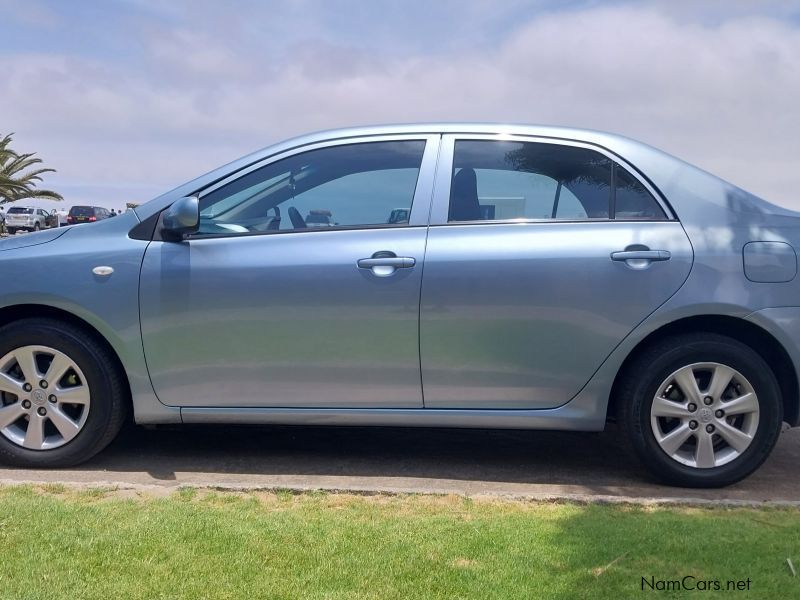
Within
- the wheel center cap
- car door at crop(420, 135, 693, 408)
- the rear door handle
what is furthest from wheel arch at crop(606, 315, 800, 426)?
the wheel center cap

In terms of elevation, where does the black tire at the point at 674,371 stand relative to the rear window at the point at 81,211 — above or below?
below

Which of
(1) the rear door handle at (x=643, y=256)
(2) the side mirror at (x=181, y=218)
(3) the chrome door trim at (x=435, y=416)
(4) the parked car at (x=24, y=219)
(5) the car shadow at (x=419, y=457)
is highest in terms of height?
(4) the parked car at (x=24, y=219)

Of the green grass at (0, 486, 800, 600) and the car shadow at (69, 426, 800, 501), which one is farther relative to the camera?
the car shadow at (69, 426, 800, 501)

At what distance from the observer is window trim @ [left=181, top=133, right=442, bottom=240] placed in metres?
3.99

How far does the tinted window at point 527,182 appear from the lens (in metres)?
4.00

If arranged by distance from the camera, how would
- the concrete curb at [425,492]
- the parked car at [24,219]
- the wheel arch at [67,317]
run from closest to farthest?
the concrete curb at [425,492], the wheel arch at [67,317], the parked car at [24,219]

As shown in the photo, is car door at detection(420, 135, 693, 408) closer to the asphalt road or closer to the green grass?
the asphalt road

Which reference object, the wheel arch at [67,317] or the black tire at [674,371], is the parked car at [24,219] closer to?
the wheel arch at [67,317]

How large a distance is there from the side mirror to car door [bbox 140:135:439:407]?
56mm

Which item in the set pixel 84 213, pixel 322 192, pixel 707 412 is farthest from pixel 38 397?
pixel 84 213

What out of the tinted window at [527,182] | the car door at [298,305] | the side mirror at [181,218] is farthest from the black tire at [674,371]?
the side mirror at [181,218]

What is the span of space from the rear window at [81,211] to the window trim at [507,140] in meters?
49.0

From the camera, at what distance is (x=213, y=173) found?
415 cm

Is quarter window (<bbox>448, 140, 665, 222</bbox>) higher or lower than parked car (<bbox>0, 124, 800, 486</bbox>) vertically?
higher
